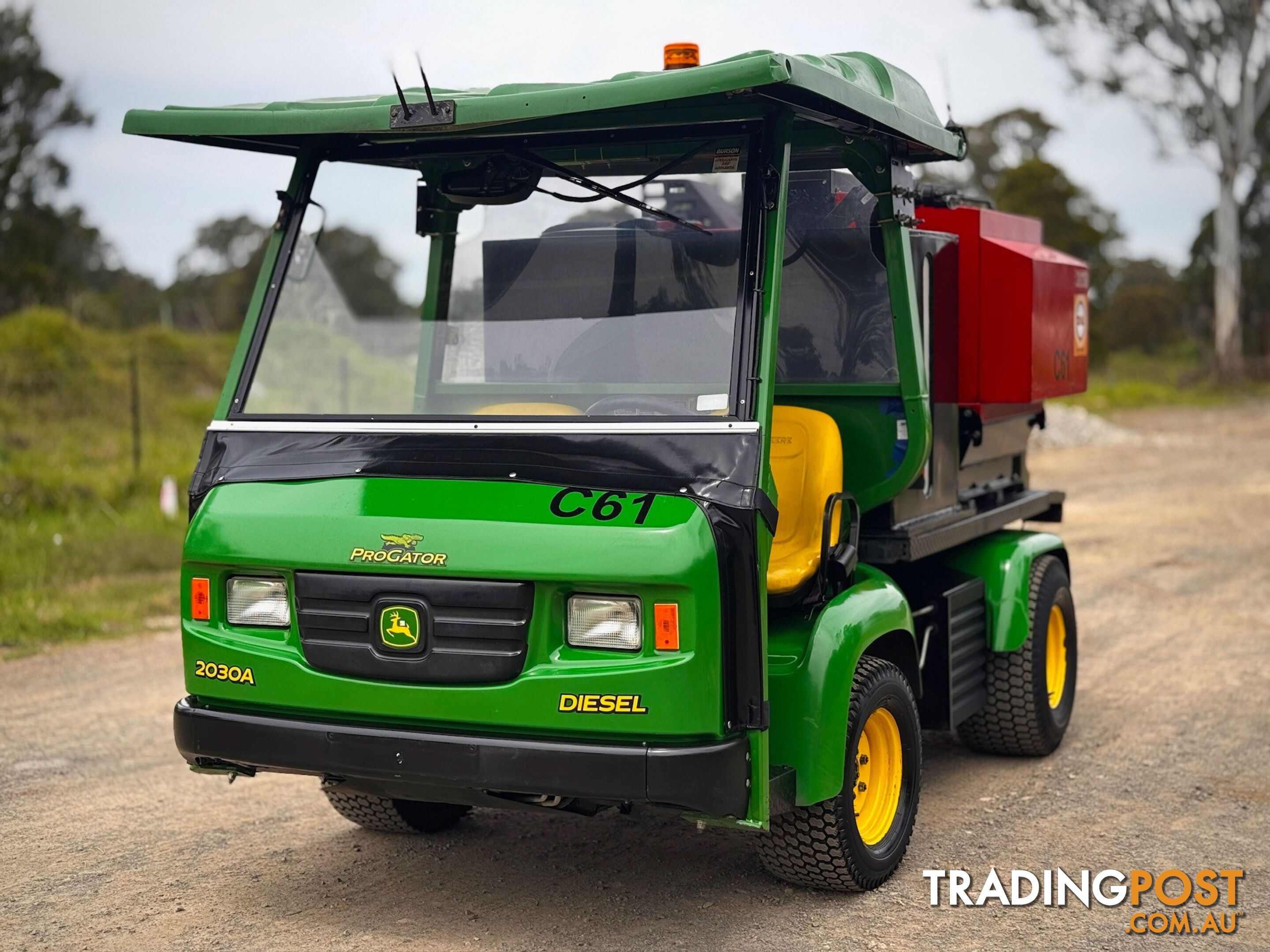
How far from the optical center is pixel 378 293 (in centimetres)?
5625

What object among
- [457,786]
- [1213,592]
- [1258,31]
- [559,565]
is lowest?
[1213,592]

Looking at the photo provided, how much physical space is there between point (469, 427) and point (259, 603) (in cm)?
82

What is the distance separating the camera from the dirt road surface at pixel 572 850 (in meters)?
4.31

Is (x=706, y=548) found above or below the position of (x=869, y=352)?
below

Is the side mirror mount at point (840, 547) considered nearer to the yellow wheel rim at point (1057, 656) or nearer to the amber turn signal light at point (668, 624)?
the amber turn signal light at point (668, 624)

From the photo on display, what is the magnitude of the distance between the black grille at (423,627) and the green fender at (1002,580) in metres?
2.56

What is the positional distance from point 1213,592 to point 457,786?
781 cm

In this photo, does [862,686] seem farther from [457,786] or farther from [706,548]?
[457,786]

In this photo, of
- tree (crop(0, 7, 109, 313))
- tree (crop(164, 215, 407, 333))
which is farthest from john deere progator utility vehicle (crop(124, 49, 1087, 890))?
tree (crop(164, 215, 407, 333))

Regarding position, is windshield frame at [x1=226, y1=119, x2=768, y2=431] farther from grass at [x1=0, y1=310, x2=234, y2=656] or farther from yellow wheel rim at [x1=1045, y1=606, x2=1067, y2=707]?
grass at [x1=0, y1=310, x2=234, y2=656]

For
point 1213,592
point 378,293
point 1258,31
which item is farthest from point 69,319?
point 378,293

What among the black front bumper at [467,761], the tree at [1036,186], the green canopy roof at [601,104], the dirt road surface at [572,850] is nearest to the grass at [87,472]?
the dirt road surface at [572,850]

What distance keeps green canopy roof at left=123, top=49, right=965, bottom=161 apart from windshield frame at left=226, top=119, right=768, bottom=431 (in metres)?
0.13

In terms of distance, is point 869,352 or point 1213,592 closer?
point 869,352
